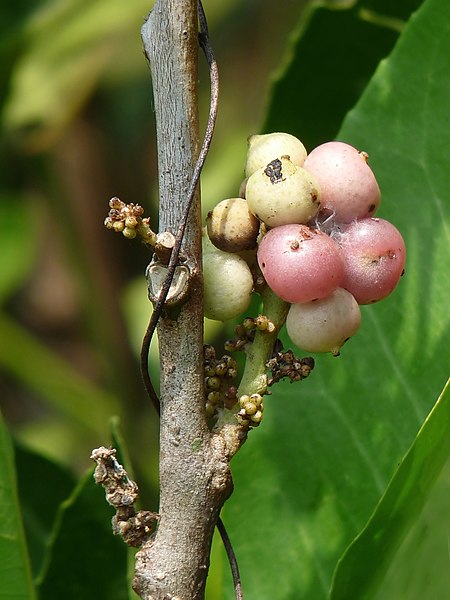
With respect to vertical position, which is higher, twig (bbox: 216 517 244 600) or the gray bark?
the gray bark

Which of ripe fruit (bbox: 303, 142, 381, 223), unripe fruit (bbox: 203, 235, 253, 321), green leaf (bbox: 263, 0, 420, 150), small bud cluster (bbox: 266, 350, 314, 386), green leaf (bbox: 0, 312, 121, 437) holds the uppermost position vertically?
ripe fruit (bbox: 303, 142, 381, 223)

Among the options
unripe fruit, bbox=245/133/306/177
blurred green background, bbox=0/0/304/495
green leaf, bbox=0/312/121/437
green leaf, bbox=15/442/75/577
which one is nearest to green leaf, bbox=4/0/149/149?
blurred green background, bbox=0/0/304/495

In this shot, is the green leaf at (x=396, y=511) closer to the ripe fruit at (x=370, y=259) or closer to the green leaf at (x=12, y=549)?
the ripe fruit at (x=370, y=259)

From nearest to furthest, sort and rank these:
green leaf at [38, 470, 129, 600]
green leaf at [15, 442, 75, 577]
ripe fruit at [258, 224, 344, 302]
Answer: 1. ripe fruit at [258, 224, 344, 302]
2. green leaf at [38, 470, 129, 600]
3. green leaf at [15, 442, 75, 577]

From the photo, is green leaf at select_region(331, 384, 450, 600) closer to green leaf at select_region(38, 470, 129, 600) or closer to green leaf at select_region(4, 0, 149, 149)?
green leaf at select_region(38, 470, 129, 600)

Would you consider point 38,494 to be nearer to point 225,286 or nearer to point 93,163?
point 225,286

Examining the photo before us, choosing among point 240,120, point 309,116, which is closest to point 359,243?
point 309,116

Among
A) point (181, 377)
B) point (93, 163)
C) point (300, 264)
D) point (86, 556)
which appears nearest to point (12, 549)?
point (86, 556)
